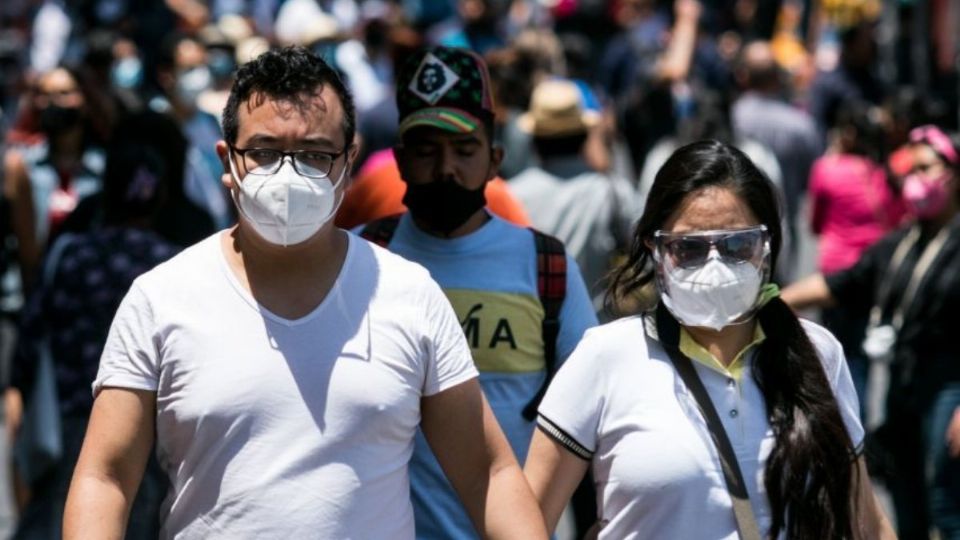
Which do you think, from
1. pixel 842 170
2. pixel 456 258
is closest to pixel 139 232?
pixel 456 258

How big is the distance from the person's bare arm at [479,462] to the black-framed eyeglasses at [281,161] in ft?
1.63

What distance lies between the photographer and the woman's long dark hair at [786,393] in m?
3.85

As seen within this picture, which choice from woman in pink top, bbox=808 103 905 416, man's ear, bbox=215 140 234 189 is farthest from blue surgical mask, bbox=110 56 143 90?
man's ear, bbox=215 140 234 189

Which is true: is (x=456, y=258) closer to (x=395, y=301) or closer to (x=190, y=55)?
(x=395, y=301)

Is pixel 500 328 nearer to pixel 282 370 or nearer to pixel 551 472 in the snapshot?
pixel 551 472

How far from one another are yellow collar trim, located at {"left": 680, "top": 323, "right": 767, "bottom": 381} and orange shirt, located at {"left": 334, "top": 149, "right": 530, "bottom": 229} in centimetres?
142

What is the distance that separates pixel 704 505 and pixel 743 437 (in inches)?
6.4

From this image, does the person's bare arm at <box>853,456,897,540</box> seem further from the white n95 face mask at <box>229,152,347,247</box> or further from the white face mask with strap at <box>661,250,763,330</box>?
the white n95 face mask at <box>229,152,347,247</box>

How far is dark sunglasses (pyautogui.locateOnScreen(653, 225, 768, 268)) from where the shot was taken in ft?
13.1

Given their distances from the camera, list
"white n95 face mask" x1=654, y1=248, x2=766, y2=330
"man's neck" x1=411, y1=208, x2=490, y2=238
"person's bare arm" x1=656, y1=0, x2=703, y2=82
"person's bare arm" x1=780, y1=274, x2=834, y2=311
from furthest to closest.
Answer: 1. "person's bare arm" x1=656, y1=0, x2=703, y2=82
2. "person's bare arm" x1=780, y1=274, x2=834, y2=311
3. "man's neck" x1=411, y1=208, x2=490, y2=238
4. "white n95 face mask" x1=654, y1=248, x2=766, y2=330

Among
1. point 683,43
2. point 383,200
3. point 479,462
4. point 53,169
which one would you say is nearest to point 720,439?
point 479,462

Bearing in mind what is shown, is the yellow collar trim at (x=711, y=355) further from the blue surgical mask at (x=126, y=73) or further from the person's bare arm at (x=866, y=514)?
the blue surgical mask at (x=126, y=73)

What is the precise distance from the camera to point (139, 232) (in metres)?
6.32

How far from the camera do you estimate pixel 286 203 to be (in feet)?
12.0
